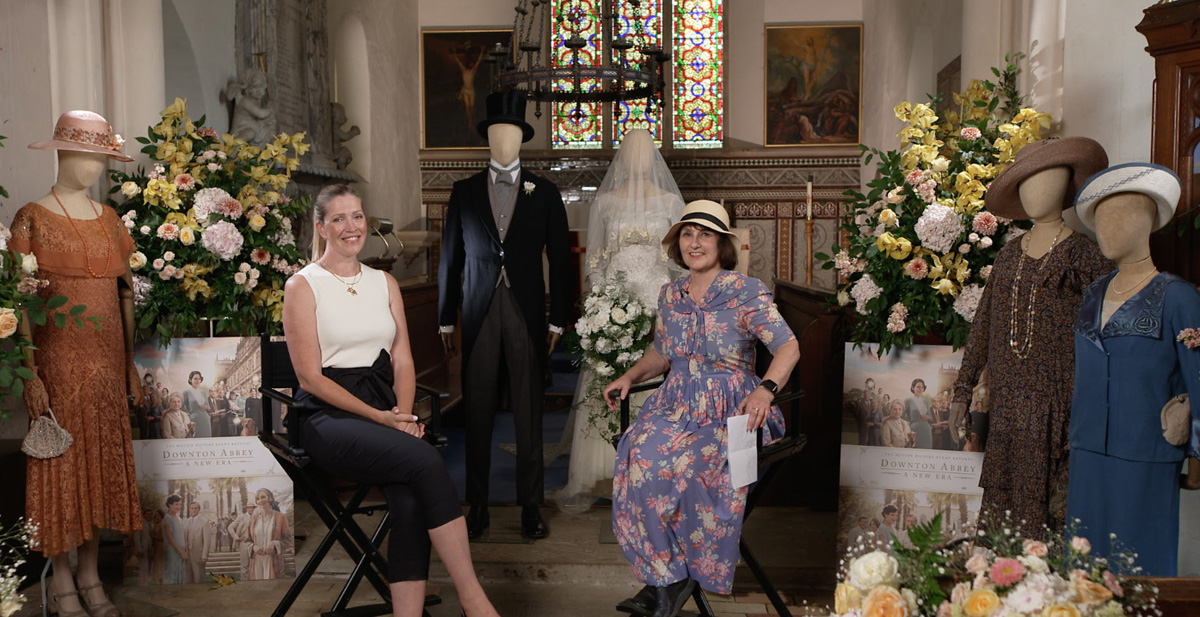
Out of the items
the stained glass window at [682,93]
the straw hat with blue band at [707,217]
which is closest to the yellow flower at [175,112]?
the straw hat with blue band at [707,217]

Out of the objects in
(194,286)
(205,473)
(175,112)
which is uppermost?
(175,112)

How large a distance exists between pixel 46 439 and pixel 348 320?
46.6 inches

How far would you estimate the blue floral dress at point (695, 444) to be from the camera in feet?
9.61

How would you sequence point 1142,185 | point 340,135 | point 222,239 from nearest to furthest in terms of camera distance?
point 1142,185 < point 222,239 < point 340,135

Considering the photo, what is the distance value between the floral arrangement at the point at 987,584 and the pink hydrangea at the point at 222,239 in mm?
3083

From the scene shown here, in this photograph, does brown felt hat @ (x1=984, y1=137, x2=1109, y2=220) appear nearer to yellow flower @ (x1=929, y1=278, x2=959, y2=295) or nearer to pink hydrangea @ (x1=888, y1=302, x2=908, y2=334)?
yellow flower @ (x1=929, y1=278, x2=959, y2=295)

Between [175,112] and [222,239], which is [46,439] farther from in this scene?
[175,112]

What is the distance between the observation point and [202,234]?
371 cm

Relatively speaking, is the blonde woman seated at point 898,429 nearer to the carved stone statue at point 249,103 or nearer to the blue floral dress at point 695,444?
Answer: the blue floral dress at point 695,444

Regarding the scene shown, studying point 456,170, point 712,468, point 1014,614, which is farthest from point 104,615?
point 456,170

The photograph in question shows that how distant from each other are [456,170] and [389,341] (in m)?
8.12

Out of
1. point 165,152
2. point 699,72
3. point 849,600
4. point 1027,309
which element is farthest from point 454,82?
point 849,600

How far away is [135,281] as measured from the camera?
12.0 ft

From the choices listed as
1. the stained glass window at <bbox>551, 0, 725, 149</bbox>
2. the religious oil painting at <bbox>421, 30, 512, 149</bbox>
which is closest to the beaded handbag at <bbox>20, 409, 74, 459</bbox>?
the religious oil painting at <bbox>421, 30, 512, 149</bbox>
